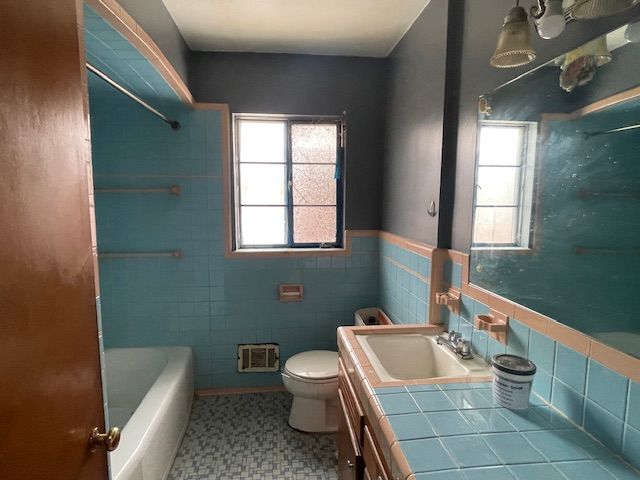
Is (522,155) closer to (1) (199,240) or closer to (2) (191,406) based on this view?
(1) (199,240)

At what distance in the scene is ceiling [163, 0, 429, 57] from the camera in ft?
5.74

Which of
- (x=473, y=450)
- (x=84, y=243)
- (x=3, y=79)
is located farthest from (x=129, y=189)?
(x=473, y=450)

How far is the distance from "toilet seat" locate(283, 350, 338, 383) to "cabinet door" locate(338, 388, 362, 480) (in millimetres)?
393

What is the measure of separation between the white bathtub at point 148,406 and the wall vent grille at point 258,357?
13.9 inches

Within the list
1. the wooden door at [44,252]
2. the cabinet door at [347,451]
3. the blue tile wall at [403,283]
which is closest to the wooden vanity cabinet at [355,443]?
the cabinet door at [347,451]

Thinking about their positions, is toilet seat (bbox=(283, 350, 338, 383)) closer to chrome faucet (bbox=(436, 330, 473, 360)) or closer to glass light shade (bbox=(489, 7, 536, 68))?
chrome faucet (bbox=(436, 330, 473, 360))

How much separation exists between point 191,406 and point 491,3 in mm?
2717

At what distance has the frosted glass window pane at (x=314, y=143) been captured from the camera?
2496 millimetres

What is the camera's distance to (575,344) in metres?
0.91

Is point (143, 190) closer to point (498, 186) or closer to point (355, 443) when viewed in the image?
point (355, 443)

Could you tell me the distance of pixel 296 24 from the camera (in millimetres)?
1942

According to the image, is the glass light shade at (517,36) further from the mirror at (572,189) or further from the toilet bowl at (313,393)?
the toilet bowl at (313,393)

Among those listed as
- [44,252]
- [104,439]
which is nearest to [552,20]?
[44,252]

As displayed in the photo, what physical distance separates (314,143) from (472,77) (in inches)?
50.7
